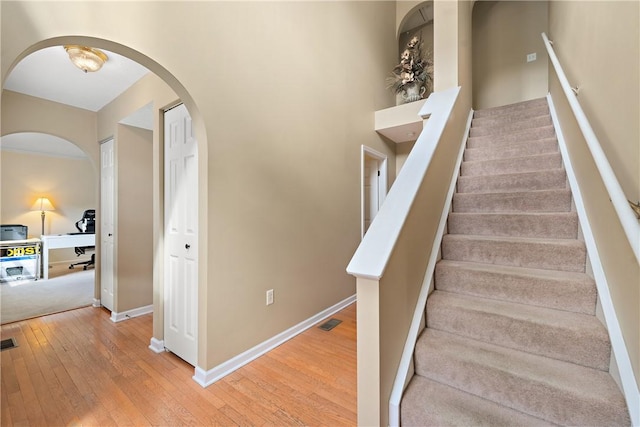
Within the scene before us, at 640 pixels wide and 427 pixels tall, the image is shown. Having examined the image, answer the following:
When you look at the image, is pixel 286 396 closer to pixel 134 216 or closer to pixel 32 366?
pixel 32 366

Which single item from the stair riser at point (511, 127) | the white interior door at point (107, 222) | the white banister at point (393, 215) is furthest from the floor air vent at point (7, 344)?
the stair riser at point (511, 127)

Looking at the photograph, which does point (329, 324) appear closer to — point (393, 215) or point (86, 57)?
point (393, 215)

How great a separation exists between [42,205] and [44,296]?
3.39 metres

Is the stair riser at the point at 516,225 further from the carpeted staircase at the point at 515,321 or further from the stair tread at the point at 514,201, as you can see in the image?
the stair tread at the point at 514,201

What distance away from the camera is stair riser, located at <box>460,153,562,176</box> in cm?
216

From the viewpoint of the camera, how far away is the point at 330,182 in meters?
2.97

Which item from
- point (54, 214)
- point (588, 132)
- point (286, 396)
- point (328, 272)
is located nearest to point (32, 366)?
point (286, 396)

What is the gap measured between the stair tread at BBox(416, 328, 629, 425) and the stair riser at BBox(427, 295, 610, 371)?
32 mm

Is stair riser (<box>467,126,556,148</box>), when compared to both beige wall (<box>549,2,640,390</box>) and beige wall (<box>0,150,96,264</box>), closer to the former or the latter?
beige wall (<box>549,2,640,390</box>)

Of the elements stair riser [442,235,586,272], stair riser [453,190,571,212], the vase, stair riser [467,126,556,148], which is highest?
the vase

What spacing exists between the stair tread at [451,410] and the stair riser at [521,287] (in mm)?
588

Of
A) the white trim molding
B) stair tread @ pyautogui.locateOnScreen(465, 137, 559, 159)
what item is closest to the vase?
stair tread @ pyautogui.locateOnScreen(465, 137, 559, 159)

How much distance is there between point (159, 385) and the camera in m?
1.80

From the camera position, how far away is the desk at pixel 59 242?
484 centimetres
